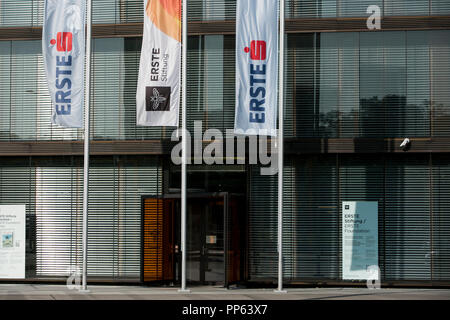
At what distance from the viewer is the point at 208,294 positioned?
59.7 ft

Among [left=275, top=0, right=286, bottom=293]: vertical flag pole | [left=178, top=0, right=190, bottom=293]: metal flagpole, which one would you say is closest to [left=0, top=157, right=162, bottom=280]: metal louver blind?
[left=178, top=0, right=190, bottom=293]: metal flagpole

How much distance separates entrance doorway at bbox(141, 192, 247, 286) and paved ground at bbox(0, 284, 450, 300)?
65 cm

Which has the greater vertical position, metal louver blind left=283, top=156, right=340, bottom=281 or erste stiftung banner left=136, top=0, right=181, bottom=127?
erste stiftung banner left=136, top=0, right=181, bottom=127

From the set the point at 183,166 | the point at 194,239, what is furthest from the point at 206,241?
the point at 183,166

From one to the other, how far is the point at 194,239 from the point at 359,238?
4.95 metres

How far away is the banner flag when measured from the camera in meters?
18.0

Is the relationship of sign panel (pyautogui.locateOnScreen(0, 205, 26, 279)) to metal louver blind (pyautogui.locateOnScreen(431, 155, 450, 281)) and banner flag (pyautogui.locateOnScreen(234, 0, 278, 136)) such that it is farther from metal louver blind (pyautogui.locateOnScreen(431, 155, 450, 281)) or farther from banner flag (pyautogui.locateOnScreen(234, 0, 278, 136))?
metal louver blind (pyautogui.locateOnScreen(431, 155, 450, 281))

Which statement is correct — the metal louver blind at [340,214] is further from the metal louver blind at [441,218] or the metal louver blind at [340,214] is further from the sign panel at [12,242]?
the sign panel at [12,242]

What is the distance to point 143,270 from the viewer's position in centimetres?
1986

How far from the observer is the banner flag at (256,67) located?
18016mm

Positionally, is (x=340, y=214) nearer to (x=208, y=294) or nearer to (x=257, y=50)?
(x=208, y=294)

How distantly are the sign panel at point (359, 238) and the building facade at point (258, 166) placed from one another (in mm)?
222

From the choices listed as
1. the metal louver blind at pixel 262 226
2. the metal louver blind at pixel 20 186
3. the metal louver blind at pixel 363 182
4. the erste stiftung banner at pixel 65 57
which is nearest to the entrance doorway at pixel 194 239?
the metal louver blind at pixel 262 226

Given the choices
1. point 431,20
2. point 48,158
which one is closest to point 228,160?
point 48,158
